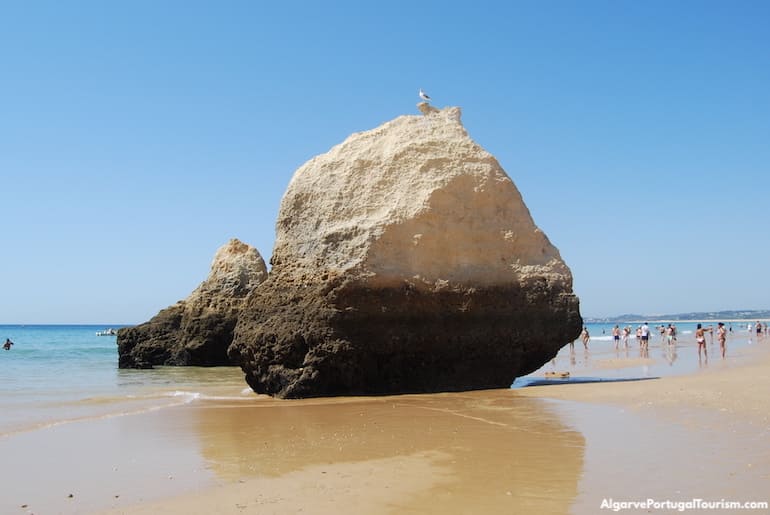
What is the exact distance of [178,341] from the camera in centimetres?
2922

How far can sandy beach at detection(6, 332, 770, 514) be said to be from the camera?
5773 mm

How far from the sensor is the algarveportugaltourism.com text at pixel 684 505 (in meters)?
5.16

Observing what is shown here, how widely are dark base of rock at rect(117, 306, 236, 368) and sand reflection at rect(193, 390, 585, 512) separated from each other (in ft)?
51.8

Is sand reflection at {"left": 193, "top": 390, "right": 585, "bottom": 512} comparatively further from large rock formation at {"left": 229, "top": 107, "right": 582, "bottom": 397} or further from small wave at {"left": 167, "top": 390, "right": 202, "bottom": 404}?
small wave at {"left": 167, "top": 390, "right": 202, "bottom": 404}

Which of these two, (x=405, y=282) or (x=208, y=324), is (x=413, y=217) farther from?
(x=208, y=324)

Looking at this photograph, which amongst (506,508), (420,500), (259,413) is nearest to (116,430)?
(259,413)

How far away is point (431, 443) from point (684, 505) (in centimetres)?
327

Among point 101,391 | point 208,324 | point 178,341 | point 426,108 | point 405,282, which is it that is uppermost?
point 426,108

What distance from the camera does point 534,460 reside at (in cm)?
690

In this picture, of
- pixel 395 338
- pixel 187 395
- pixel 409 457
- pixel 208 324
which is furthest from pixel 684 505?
pixel 208 324

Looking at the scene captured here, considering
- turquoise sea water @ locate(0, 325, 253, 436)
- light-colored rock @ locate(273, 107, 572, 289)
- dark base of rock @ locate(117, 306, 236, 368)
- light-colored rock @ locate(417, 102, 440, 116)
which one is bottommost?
turquoise sea water @ locate(0, 325, 253, 436)

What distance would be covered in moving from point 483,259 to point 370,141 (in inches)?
131

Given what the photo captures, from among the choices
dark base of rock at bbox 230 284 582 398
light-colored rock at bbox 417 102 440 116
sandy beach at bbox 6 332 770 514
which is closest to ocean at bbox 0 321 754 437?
sandy beach at bbox 6 332 770 514

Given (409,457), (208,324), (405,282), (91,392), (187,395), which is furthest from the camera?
(208,324)
